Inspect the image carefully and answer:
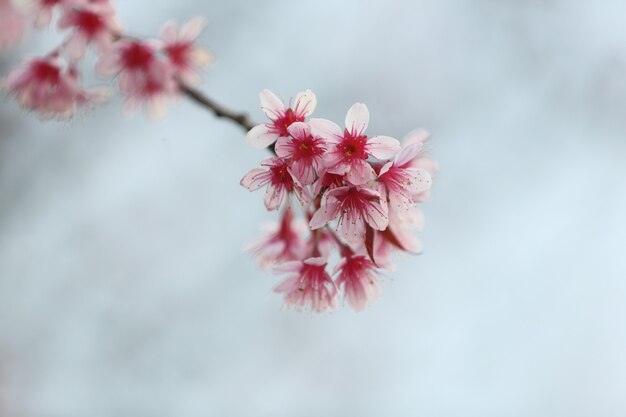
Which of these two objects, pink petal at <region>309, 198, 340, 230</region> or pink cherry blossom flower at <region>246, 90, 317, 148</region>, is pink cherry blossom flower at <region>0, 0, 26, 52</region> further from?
pink petal at <region>309, 198, 340, 230</region>

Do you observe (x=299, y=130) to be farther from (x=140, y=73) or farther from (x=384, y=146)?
(x=140, y=73)

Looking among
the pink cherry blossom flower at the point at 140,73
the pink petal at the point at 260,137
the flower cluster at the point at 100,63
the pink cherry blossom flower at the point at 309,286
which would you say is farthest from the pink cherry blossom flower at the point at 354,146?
the pink cherry blossom flower at the point at 140,73

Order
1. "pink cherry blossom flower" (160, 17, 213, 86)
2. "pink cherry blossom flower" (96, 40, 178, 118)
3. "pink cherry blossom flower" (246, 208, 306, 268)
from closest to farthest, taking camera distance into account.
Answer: "pink cherry blossom flower" (246, 208, 306, 268), "pink cherry blossom flower" (96, 40, 178, 118), "pink cherry blossom flower" (160, 17, 213, 86)

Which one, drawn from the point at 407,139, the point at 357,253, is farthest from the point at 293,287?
the point at 407,139

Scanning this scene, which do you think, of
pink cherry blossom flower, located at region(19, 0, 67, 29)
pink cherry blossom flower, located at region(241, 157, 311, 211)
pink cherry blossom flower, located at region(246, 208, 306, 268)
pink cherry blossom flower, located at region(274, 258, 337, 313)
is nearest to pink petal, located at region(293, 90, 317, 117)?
pink cherry blossom flower, located at region(241, 157, 311, 211)

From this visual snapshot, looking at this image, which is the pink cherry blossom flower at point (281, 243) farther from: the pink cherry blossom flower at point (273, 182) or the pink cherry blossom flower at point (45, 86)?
the pink cherry blossom flower at point (45, 86)

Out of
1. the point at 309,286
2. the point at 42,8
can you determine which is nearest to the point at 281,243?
the point at 309,286
